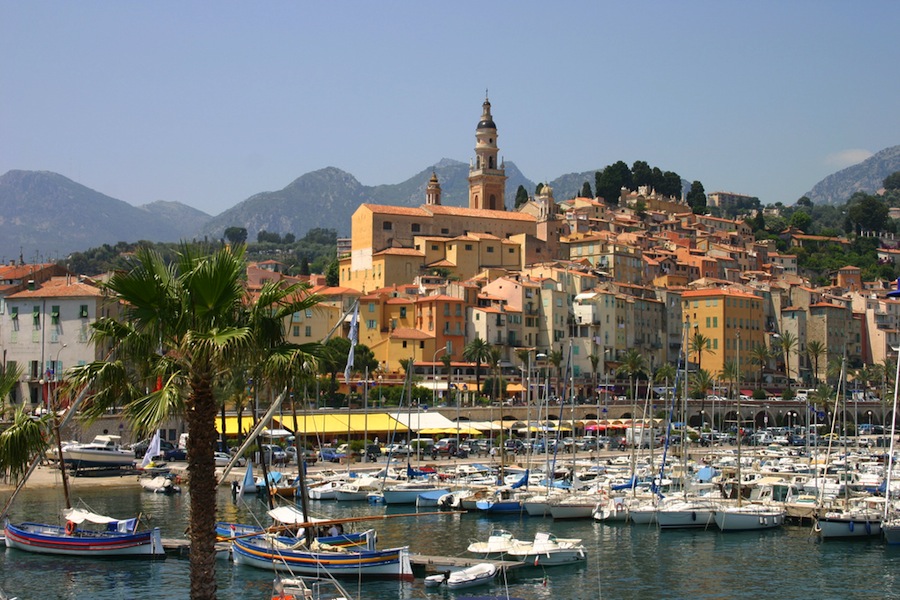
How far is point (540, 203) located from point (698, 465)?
77333 mm

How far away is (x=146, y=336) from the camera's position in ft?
51.4

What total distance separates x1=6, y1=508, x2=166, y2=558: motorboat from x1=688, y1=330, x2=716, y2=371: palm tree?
8336cm

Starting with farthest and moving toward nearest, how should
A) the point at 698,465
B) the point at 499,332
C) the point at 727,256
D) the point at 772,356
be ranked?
the point at 727,256
the point at 772,356
the point at 499,332
the point at 698,465

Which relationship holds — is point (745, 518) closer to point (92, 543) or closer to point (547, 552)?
point (547, 552)

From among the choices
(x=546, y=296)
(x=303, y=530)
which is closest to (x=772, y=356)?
(x=546, y=296)

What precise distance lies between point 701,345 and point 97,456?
2635 inches

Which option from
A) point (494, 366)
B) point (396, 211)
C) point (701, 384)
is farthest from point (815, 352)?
point (396, 211)

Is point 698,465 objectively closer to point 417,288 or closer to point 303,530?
point 303,530

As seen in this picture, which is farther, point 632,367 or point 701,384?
point 632,367

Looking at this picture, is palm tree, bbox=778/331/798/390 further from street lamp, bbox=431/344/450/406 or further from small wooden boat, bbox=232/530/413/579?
small wooden boat, bbox=232/530/413/579

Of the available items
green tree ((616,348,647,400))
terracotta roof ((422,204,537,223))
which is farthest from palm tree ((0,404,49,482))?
terracotta roof ((422,204,537,223))

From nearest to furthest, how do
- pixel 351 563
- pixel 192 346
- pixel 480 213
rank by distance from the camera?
pixel 192 346, pixel 351 563, pixel 480 213

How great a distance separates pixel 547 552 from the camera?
38812 millimetres

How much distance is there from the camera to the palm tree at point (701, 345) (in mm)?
114650
